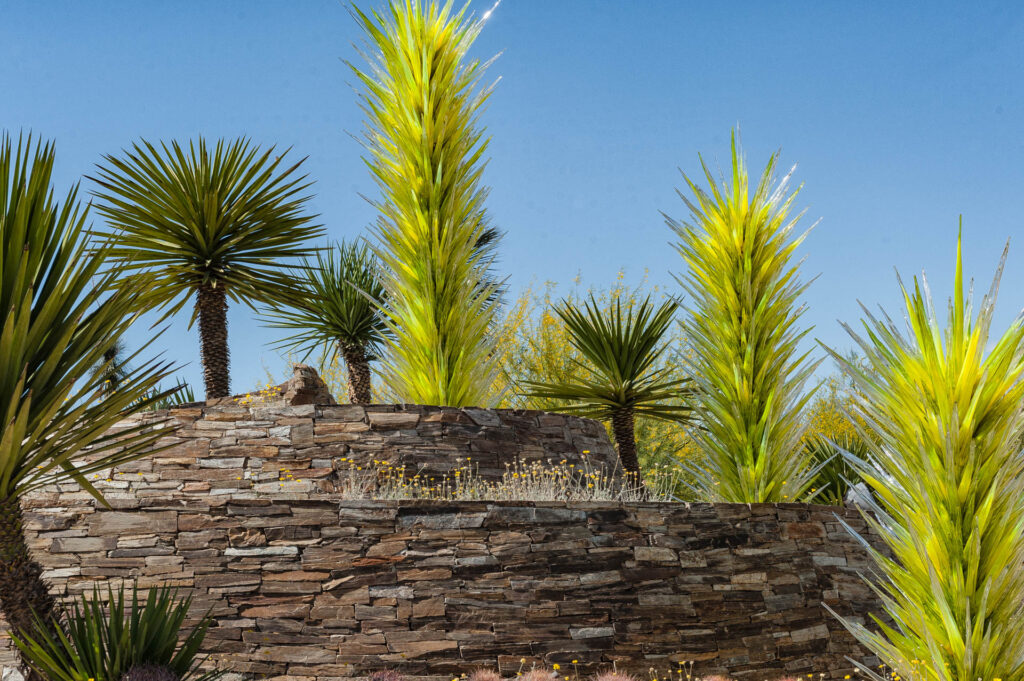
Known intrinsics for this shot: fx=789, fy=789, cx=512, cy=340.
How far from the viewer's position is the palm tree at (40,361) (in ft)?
17.1

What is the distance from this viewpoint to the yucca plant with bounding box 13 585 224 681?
522cm

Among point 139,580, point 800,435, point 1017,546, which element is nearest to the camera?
point 1017,546

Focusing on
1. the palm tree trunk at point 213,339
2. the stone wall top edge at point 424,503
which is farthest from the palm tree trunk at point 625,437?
the palm tree trunk at point 213,339

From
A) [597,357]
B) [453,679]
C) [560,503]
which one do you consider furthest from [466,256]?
[453,679]

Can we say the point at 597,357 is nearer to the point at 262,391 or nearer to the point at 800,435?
the point at 800,435

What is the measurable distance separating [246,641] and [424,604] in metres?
1.53

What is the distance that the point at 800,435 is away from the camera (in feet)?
28.1

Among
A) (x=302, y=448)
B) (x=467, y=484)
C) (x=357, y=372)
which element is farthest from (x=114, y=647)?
(x=357, y=372)

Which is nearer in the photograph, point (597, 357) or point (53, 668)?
point (53, 668)

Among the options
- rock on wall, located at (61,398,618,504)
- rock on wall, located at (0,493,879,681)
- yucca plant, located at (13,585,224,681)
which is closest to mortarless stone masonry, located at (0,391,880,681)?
rock on wall, located at (0,493,879,681)

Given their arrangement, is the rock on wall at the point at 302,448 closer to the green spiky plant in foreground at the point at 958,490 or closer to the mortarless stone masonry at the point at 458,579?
the mortarless stone masonry at the point at 458,579

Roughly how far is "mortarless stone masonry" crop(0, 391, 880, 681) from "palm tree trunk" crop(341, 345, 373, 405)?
8.14m

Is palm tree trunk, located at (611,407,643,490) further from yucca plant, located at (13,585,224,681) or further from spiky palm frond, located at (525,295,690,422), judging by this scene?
yucca plant, located at (13,585,224,681)

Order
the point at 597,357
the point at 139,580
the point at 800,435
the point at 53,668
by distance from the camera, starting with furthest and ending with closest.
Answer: the point at 597,357 → the point at 800,435 → the point at 139,580 → the point at 53,668
